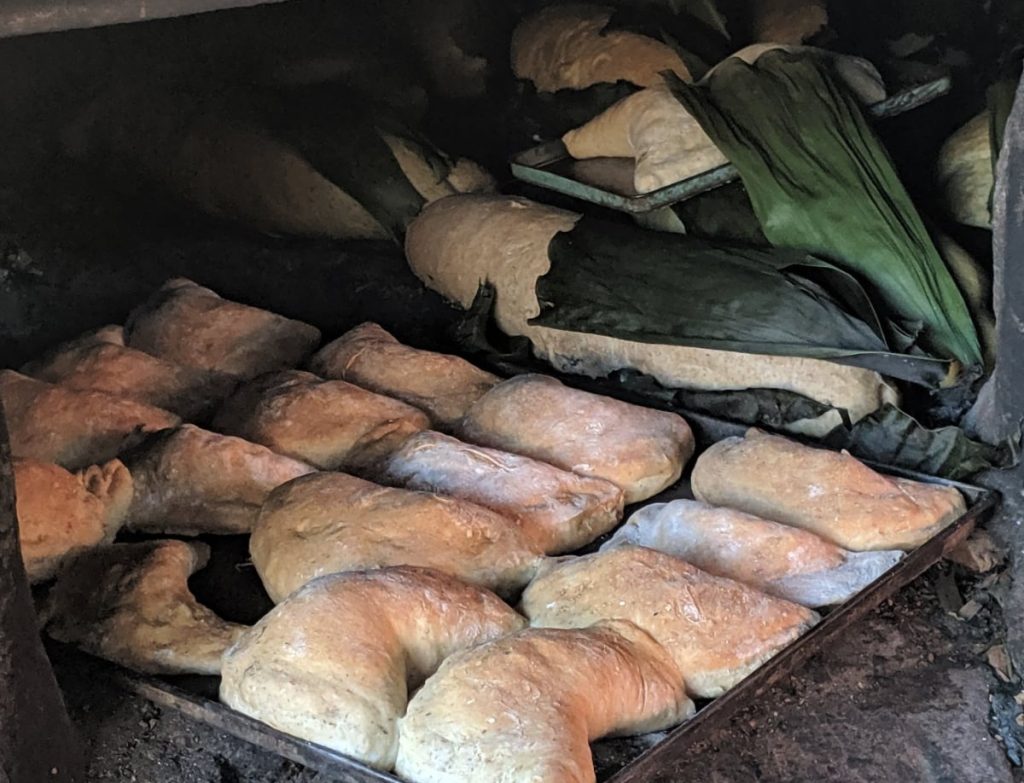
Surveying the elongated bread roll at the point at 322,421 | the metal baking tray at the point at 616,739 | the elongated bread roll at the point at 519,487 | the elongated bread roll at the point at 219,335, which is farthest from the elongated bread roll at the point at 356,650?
the elongated bread roll at the point at 219,335

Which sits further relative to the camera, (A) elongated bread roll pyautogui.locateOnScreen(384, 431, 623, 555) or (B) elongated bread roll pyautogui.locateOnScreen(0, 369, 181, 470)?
(B) elongated bread roll pyautogui.locateOnScreen(0, 369, 181, 470)

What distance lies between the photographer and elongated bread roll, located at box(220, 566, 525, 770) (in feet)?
4.66

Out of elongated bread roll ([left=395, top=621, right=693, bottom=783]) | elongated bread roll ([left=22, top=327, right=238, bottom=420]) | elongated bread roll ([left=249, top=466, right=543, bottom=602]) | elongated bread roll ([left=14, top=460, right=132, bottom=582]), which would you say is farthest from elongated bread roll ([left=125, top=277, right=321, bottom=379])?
elongated bread roll ([left=395, top=621, right=693, bottom=783])

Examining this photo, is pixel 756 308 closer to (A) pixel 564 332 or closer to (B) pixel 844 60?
(A) pixel 564 332

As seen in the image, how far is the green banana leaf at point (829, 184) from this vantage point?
2.20 m

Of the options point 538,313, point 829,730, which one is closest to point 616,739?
point 829,730

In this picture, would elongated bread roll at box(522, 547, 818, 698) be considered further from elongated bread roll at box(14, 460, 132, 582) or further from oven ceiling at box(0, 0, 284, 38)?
oven ceiling at box(0, 0, 284, 38)

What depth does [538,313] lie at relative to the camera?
2.54 metres

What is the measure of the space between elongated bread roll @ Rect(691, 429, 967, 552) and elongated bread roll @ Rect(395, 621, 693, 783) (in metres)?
0.46

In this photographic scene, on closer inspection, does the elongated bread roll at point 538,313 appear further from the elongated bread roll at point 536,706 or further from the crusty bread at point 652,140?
the elongated bread roll at point 536,706

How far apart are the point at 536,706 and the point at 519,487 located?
63 cm

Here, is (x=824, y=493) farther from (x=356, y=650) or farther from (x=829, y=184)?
(x=356, y=650)

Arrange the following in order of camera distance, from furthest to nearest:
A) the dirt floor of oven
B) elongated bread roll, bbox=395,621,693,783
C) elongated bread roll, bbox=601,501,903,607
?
elongated bread roll, bbox=601,501,903,607 → the dirt floor of oven → elongated bread roll, bbox=395,621,693,783

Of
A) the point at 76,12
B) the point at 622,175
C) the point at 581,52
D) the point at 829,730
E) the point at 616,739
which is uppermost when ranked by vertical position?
the point at 76,12
